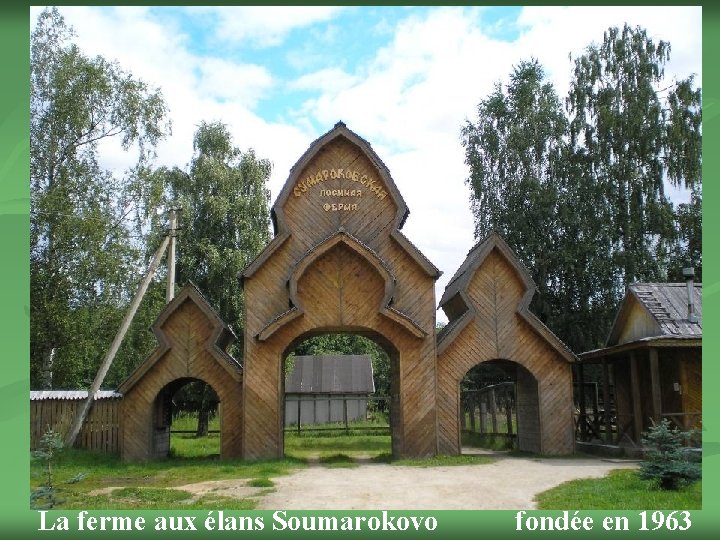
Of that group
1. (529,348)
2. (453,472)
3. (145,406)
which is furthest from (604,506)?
(145,406)

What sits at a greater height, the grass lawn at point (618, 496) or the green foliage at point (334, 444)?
the grass lawn at point (618, 496)

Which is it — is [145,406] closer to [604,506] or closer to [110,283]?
[110,283]

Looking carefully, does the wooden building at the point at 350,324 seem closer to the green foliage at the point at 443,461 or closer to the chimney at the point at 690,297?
the green foliage at the point at 443,461

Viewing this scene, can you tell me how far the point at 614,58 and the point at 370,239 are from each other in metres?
21.5

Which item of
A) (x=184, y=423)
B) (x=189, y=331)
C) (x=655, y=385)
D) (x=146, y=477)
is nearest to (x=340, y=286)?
(x=189, y=331)

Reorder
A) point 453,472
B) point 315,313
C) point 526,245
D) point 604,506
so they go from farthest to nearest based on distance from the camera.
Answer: point 526,245 → point 315,313 → point 453,472 → point 604,506

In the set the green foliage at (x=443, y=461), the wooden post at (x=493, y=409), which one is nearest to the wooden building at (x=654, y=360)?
the wooden post at (x=493, y=409)

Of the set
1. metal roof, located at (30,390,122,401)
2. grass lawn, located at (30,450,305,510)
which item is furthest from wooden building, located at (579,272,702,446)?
metal roof, located at (30,390,122,401)

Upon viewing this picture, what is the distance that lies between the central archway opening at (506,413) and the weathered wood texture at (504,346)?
8.0 inches

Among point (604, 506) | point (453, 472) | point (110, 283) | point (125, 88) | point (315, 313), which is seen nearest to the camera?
point (604, 506)

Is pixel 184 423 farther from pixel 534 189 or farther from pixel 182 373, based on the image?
pixel 534 189

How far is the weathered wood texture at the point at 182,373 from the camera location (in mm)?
19484

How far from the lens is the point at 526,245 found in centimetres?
3359

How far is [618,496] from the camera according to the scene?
1234 cm
